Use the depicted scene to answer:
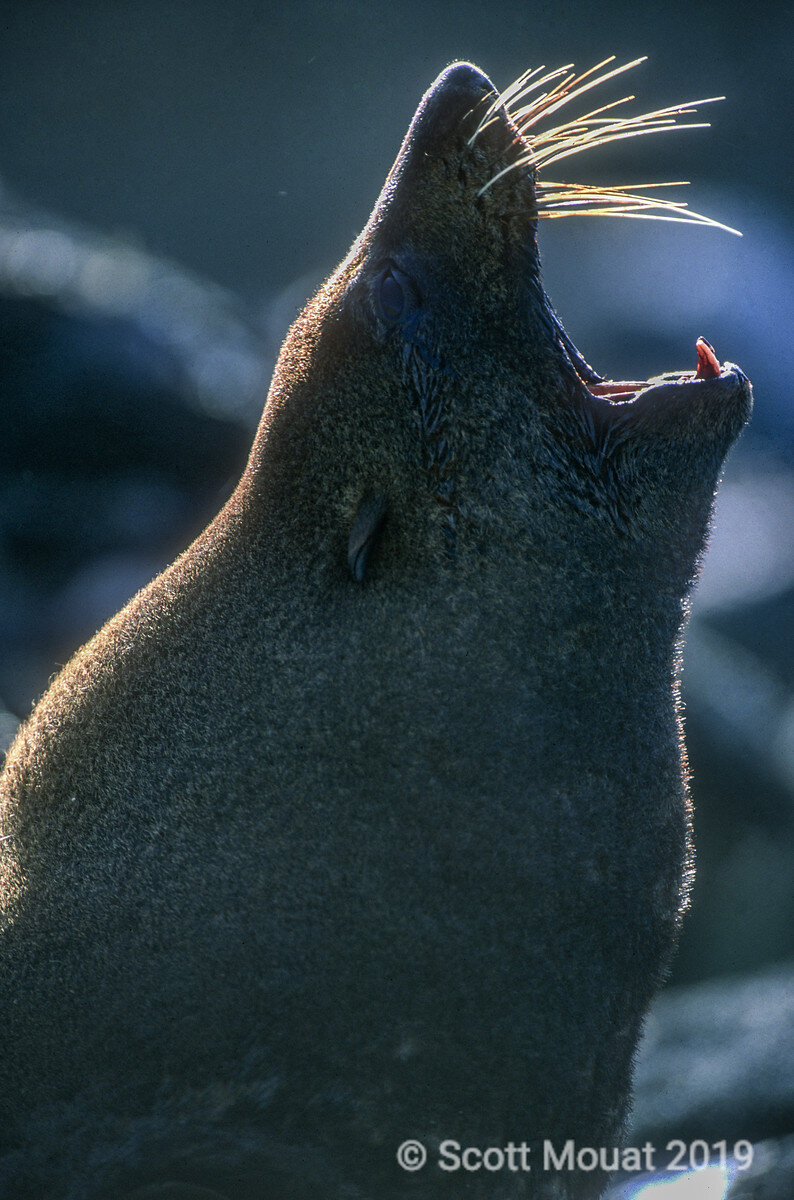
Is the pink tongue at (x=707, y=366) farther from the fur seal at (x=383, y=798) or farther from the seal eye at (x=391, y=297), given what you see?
the seal eye at (x=391, y=297)

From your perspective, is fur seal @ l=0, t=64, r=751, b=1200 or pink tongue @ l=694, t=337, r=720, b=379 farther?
pink tongue @ l=694, t=337, r=720, b=379

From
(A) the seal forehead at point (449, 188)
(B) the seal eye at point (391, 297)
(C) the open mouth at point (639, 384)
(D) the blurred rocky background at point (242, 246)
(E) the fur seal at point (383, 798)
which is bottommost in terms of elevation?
(E) the fur seal at point (383, 798)

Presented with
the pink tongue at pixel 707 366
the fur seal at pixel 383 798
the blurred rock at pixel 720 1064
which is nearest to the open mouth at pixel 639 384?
the pink tongue at pixel 707 366

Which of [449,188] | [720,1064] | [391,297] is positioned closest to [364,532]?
[391,297]

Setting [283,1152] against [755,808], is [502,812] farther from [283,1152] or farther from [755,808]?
[755,808]

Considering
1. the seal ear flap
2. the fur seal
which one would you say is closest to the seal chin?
the fur seal

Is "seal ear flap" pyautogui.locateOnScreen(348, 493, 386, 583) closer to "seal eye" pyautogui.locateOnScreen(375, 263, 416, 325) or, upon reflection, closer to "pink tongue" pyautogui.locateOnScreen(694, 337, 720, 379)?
"seal eye" pyautogui.locateOnScreen(375, 263, 416, 325)

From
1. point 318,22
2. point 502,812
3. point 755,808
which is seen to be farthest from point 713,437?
point 318,22
